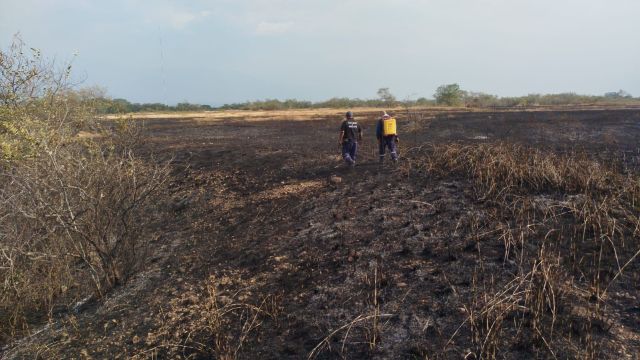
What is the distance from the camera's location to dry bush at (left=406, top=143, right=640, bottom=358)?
453cm

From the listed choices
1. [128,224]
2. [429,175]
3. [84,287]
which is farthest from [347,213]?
[84,287]

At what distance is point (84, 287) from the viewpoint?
7.95m

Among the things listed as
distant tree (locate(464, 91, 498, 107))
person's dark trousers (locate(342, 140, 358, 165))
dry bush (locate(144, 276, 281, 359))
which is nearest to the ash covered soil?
dry bush (locate(144, 276, 281, 359))

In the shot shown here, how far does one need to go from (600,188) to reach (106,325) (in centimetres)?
862

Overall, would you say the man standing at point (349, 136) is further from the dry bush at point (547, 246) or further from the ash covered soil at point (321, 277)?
the dry bush at point (547, 246)

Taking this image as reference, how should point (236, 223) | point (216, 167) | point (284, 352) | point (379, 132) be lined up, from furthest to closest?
1. point (216, 167)
2. point (379, 132)
3. point (236, 223)
4. point (284, 352)

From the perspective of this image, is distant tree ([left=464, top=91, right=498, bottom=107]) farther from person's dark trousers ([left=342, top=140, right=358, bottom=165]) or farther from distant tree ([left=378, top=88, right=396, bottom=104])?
person's dark trousers ([left=342, top=140, right=358, bottom=165])

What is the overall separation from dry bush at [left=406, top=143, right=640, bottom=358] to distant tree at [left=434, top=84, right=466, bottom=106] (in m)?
43.3

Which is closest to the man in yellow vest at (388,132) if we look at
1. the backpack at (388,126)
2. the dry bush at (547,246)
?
the backpack at (388,126)

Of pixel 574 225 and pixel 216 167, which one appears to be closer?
pixel 574 225

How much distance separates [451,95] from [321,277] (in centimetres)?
4933

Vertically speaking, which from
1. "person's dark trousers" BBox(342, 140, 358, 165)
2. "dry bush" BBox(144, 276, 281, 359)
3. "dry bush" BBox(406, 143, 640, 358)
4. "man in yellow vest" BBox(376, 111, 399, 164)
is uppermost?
"man in yellow vest" BBox(376, 111, 399, 164)

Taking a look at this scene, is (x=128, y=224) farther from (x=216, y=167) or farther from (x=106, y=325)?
(x=216, y=167)

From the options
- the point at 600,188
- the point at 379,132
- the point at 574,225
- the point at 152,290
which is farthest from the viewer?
the point at 379,132
